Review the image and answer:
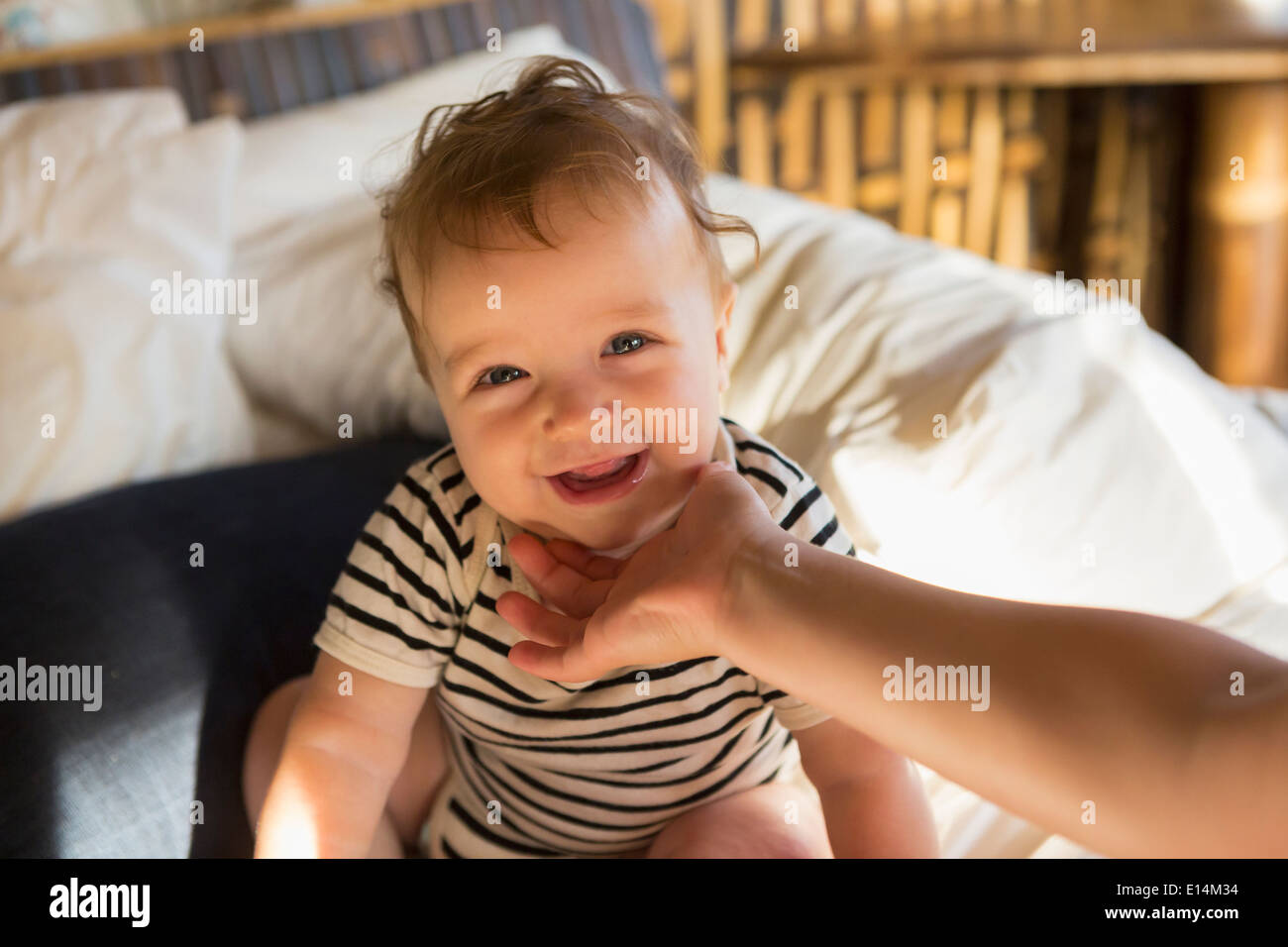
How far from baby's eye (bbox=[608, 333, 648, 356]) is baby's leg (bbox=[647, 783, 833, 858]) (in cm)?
37

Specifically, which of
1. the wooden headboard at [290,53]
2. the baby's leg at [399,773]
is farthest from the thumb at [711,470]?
the wooden headboard at [290,53]

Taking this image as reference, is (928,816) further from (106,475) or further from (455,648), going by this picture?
(106,475)

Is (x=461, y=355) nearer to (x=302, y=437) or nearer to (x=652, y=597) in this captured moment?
(x=652, y=597)

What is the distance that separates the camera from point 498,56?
172 centimetres

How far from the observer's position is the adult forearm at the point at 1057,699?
0.46m

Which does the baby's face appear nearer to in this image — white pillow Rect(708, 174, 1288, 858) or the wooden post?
white pillow Rect(708, 174, 1288, 858)

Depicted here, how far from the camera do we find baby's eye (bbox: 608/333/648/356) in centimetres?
73

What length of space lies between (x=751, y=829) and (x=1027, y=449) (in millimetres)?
402

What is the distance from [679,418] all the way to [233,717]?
0.49 meters

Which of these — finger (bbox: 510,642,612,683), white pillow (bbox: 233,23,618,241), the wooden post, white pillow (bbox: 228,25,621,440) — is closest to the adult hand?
finger (bbox: 510,642,612,683)

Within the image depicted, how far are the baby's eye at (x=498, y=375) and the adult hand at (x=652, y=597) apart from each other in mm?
110

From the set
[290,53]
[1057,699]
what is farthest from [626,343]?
[290,53]

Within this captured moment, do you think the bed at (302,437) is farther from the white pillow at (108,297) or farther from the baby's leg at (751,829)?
the baby's leg at (751,829)

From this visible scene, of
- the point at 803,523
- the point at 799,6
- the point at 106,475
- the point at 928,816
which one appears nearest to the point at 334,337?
the point at 106,475
